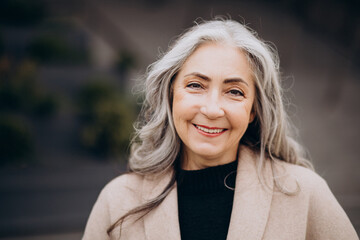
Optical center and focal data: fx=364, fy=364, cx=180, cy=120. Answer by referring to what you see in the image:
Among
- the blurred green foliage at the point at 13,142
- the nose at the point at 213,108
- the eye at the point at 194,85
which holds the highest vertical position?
the blurred green foliage at the point at 13,142

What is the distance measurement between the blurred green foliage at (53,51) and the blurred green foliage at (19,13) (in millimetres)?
1016

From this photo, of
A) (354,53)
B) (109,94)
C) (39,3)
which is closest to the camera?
(109,94)

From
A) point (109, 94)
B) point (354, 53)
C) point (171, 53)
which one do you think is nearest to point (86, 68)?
point (109, 94)

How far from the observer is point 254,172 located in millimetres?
2061

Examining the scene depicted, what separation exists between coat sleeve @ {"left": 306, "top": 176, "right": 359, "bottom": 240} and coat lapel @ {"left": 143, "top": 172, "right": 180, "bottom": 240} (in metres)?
0.70

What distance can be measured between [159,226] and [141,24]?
11140 mm

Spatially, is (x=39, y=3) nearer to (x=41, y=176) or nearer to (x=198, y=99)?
(x=41, y=176)

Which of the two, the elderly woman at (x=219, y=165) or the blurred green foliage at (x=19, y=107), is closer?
the elderly woman at (x=219, y=165)

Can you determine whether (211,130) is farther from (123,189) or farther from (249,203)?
(123,189)

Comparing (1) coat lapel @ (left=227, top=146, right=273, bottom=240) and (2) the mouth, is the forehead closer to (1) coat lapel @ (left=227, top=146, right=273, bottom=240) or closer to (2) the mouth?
(2) the mouth

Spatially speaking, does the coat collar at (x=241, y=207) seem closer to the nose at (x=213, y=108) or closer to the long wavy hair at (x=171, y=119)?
the long wavy hair at (x=171, y=119)

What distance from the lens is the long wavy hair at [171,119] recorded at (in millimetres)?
1976

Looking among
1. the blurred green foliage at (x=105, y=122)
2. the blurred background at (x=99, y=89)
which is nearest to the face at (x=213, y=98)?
the blurred background at (x=99, y=89)

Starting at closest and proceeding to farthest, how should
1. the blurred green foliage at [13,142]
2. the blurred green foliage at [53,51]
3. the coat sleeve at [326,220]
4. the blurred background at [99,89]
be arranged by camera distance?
the coat sleeve at [326,220] → the blurred background at [99,89] → the blurred green foliage at [13,142] → the blurred green foliage at [53,51]
